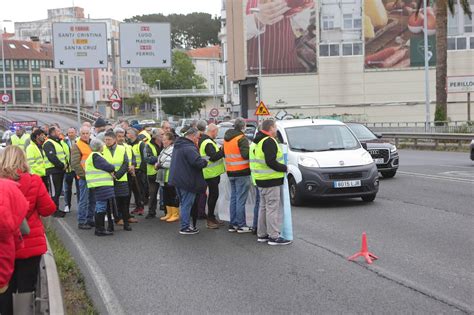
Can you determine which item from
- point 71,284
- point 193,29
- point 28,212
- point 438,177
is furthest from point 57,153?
point 193,29

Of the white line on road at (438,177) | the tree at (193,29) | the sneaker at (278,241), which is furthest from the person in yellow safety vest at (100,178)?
the tree at (193,29)

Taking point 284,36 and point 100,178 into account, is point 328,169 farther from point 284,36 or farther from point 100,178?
point 284,36

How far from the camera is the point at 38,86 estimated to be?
5325 inches

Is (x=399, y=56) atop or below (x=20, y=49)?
below

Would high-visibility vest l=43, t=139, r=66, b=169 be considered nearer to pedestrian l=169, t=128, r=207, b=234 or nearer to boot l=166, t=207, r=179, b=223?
boot l=166, t=207, r=179, b=223

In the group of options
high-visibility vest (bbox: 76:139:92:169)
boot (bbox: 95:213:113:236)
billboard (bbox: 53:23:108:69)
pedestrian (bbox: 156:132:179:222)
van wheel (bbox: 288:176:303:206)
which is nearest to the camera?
boot (bbox: 95:213:113:236)

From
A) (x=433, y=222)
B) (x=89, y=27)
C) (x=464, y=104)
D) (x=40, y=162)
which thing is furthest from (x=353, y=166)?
(x=464, y=104)

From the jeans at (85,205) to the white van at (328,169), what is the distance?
13.1ft

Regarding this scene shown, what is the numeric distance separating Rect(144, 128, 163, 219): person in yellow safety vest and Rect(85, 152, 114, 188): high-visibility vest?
2.06 m

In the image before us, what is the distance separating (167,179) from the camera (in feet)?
39.2

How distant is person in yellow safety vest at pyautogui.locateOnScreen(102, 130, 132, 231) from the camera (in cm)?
1068

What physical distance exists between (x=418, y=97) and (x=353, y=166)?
59.2 m

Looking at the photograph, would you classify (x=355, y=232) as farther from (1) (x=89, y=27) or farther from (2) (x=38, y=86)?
(2) (x=38, y=86)

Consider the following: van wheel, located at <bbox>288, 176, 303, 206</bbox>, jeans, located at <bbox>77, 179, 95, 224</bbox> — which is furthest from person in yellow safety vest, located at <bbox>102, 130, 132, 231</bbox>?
van wheel, located at <bbox>288, 176, 303, 206</bbox>
